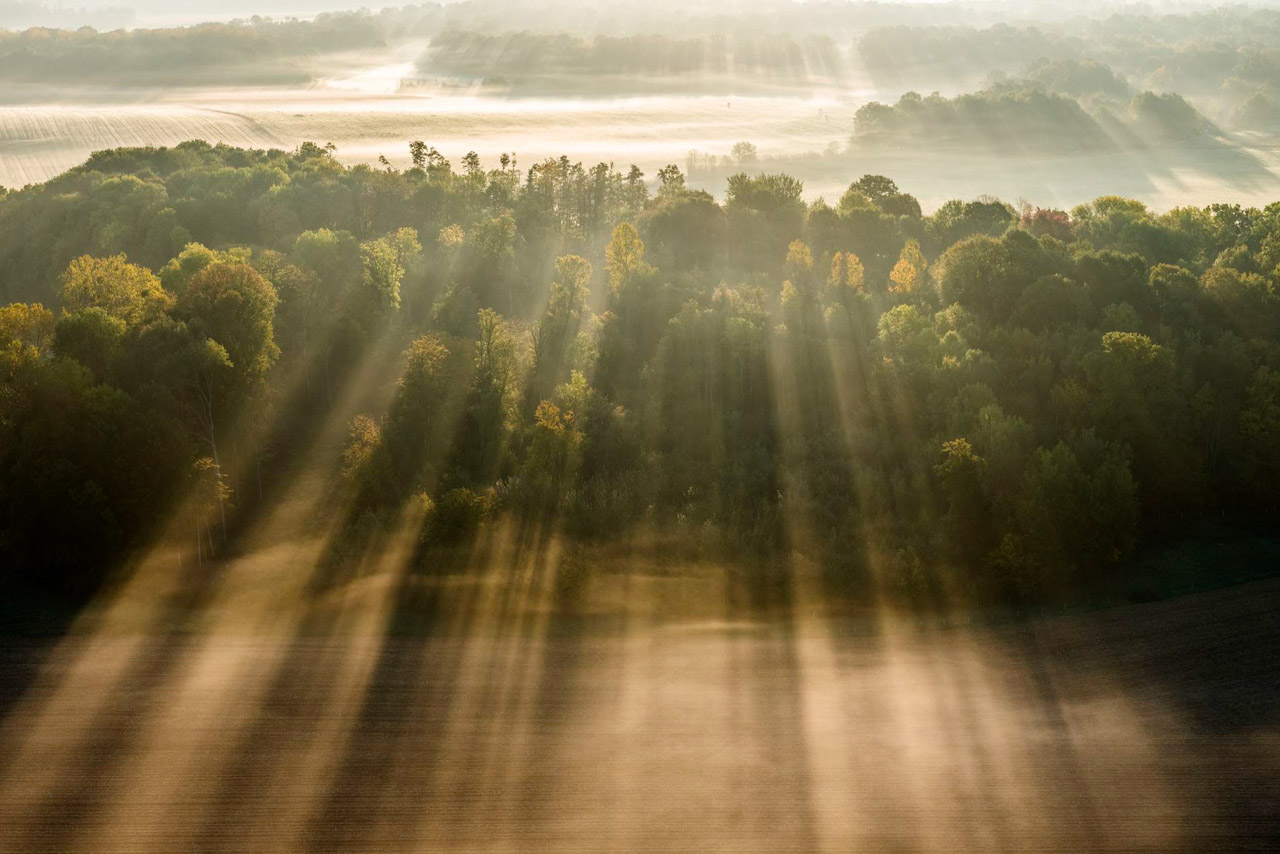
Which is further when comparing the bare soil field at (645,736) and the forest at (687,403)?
the forest at (687,403)

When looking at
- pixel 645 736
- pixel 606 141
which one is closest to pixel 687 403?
pixel 645 736

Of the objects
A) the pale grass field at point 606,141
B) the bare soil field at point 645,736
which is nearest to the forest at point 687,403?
the bare soil field at point 645,736

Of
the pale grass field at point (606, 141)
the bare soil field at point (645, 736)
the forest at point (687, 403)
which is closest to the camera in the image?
the bare soil field at point (645, 736)

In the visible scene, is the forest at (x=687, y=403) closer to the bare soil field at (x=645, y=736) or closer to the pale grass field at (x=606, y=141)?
the bare soil field at (x=645, y=736)

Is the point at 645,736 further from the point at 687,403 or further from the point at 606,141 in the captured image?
the point at 606,141

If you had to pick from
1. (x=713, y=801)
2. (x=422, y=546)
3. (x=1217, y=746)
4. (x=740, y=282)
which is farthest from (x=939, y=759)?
(x=740, y=282)

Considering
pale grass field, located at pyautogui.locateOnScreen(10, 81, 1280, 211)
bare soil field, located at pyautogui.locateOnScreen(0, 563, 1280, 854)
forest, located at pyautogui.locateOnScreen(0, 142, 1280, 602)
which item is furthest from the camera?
pale grass field, located at pyautogui.locateOnScreen(10, 81, 1280, 211)

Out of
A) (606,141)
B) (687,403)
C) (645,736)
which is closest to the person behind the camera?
(645,736)

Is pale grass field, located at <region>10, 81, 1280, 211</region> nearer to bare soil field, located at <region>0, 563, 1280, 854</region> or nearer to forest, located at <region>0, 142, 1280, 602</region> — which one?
forest, located at <region>0, 142, 1280, 602</region>

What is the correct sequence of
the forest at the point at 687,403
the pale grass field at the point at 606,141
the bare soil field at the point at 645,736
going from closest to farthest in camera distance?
the bare soil field at the point at 645,736
the forest at the point at 687,403
the pale grass field at the point at 606,141

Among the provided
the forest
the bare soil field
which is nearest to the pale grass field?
the forest
